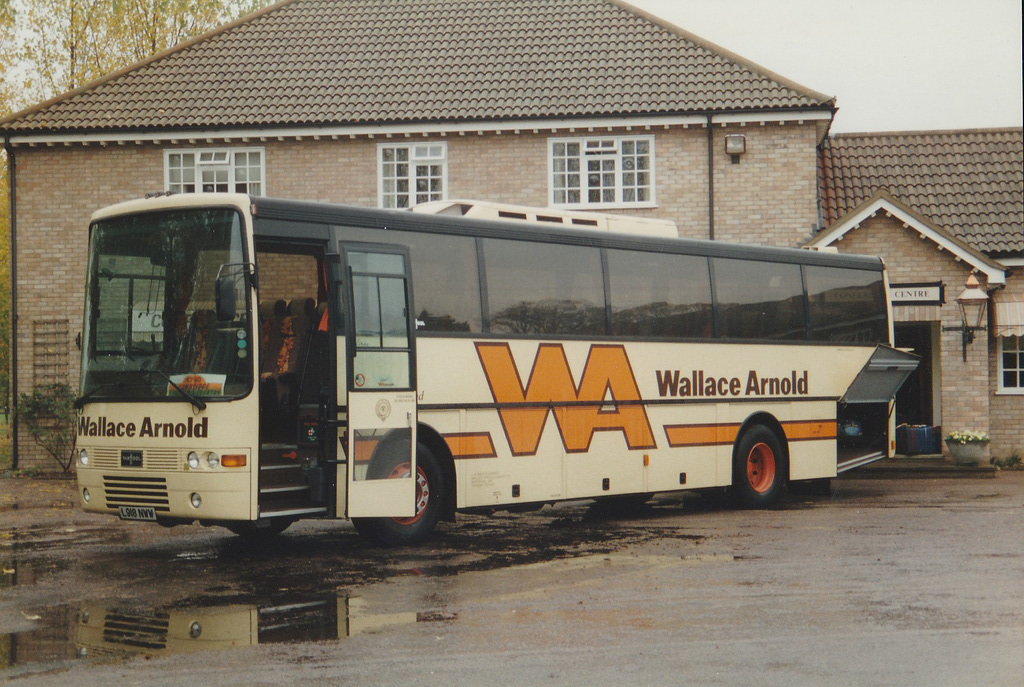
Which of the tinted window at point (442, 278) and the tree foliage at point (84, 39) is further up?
the tree foliage at point (84, 39)

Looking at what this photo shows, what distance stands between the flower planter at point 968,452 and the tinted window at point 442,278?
541 inches

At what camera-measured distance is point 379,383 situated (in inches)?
478

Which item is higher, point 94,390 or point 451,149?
point 451,149

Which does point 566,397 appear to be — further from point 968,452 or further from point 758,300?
point 968,452

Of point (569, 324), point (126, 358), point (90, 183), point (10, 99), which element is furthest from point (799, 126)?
point (10, 99)

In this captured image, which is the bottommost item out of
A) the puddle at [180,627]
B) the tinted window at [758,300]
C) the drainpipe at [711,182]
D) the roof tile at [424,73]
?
the puddle at [180,627]

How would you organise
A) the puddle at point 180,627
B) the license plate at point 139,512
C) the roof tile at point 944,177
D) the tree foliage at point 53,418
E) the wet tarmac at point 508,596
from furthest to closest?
the roof tile at point 944,177
the tree foliage at point 53,418
the license plate at point 139,512
the puddle at point 180,627
the wet tarmac at point 508,596

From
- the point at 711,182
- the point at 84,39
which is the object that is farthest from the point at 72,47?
the point at 711,182

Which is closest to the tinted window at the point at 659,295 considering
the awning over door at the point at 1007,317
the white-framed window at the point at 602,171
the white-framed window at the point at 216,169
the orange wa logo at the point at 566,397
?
the orange wa logo at the point at 566,397

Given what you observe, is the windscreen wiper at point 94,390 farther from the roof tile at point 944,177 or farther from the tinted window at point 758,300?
the roof tile at point 944,177

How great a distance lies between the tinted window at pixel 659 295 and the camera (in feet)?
49.7

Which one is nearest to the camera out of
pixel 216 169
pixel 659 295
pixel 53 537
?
pixel 53 537

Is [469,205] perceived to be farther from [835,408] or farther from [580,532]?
[835,408]

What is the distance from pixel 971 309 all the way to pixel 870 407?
732 cm
